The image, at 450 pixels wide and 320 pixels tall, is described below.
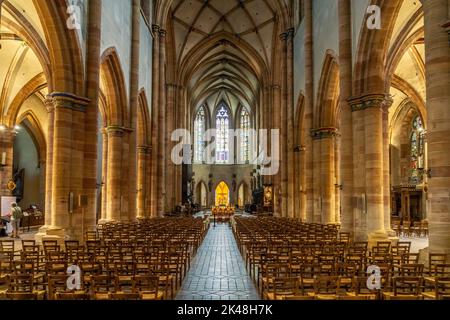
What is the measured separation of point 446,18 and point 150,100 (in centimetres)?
2440

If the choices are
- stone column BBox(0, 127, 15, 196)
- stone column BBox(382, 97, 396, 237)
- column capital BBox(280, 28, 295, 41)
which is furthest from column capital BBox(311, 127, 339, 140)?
stone column BBox(0, 127, 15, 196)

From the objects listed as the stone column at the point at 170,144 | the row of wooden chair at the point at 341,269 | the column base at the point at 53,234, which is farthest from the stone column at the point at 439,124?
the stone column at the point at 170,144

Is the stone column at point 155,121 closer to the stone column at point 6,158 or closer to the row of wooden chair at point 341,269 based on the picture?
the stone column at point 6,158

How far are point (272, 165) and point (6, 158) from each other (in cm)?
2664

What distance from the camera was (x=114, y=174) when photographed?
2361 cm

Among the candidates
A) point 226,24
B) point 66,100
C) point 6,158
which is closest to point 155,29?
point 6,158

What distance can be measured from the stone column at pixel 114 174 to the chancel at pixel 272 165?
0.09 m

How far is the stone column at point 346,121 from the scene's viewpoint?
18328 millimetres

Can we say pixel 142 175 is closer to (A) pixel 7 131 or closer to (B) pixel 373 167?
(A) pixel 7 131

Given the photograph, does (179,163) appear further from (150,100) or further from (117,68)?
(117,68)

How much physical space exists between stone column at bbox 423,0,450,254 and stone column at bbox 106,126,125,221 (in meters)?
16.8

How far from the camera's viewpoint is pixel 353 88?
18.2m

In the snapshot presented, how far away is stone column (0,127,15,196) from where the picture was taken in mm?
25938
